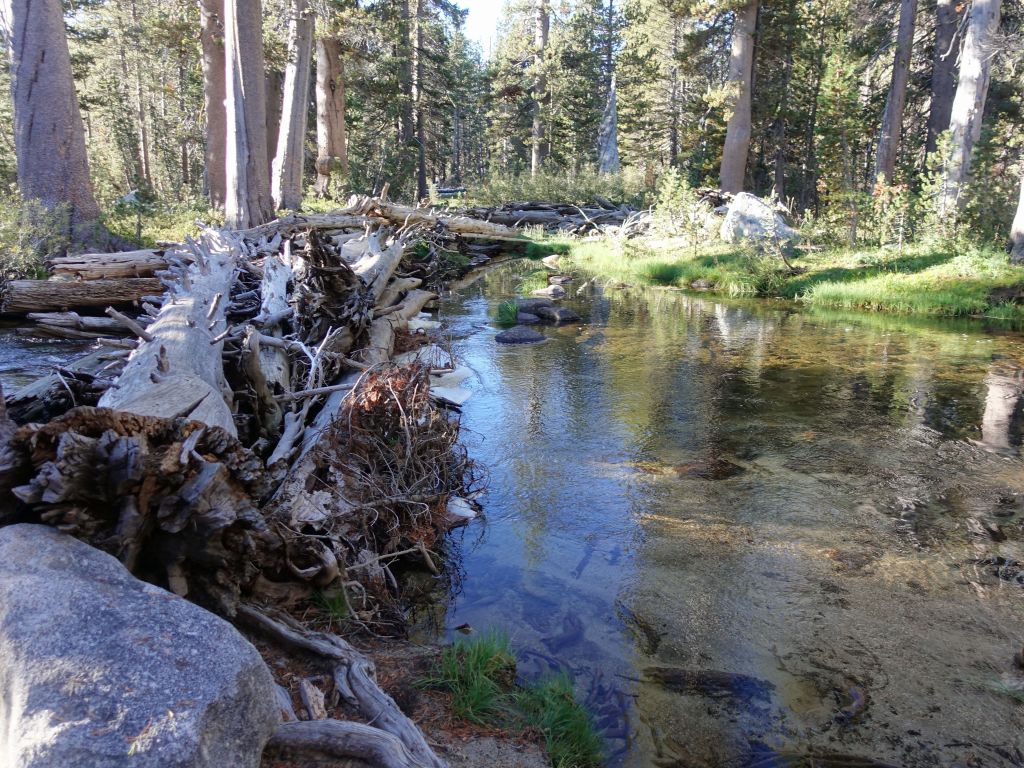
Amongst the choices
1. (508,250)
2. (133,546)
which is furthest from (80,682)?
(508,250)

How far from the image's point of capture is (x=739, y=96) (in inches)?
925

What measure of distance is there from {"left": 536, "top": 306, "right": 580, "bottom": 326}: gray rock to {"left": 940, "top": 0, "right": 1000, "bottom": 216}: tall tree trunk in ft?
28.1

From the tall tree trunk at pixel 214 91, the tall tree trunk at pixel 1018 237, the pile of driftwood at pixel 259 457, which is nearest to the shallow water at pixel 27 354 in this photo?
the pile of driftwood at pixel 259 457

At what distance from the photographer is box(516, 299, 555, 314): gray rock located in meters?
13.6

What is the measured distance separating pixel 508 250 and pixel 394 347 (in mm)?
15139

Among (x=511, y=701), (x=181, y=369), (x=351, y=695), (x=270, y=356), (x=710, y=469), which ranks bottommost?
(x=511, y=701)

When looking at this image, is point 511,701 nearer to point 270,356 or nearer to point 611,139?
point 270,356

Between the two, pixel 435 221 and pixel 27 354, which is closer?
pixel 27 354

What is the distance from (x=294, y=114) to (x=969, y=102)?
1613cm

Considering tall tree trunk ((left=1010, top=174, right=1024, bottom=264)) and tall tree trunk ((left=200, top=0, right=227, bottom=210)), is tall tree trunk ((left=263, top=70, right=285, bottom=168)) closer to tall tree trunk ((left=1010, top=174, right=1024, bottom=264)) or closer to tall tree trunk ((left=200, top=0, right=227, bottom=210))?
tall tree trunk ((left=200, top=0, right=227, bottom=210))

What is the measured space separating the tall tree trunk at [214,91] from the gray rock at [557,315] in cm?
991

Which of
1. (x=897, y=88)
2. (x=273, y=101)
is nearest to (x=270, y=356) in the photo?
(x=897, y=88)

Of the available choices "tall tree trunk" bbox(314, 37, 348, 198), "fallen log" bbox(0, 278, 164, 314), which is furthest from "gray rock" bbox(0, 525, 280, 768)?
"tall tree trunk" bbox(314, 37, 348, 198)

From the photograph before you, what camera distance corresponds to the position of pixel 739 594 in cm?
436
